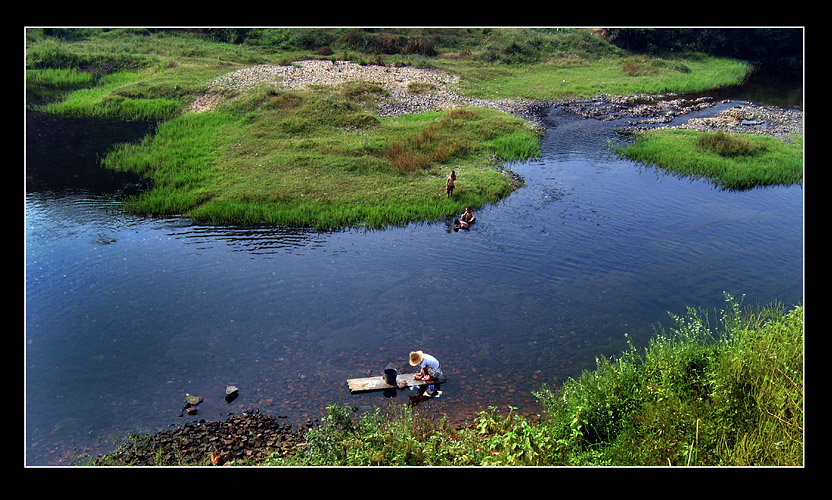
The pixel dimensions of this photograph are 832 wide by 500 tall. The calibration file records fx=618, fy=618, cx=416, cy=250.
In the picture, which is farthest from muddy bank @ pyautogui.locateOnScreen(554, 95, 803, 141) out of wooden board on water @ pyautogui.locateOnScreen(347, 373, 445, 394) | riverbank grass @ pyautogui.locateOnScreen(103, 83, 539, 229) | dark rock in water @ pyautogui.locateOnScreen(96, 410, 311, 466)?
dark rock in water @ pyautogui.locateOnScreen(96, 410, 311, 466)

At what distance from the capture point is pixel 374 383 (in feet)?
47.6

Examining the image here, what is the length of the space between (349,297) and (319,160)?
40.3 feet

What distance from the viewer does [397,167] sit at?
29062 mm

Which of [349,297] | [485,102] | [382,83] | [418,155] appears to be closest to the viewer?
[349,297]

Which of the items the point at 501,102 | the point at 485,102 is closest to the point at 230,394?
the point at 485,102

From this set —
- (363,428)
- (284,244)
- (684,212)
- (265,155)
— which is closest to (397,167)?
(265,155)

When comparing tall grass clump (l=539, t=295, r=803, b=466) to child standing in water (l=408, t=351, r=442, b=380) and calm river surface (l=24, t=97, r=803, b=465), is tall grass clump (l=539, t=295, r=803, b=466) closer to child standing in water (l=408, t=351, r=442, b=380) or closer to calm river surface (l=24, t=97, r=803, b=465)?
calm river surface (l=24, t=97, r=803, b=465)

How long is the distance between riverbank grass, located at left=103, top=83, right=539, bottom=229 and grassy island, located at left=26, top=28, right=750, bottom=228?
0.08 m

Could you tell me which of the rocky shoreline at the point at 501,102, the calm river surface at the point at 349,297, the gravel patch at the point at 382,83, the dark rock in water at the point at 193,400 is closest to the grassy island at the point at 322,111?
the gravel patch at the point at 382,83

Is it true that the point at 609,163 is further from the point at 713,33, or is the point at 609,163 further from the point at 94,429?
the point at 713,33

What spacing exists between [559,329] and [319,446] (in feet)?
26.1

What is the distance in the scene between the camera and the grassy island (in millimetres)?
25703

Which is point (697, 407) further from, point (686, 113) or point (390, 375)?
point (686, 113)

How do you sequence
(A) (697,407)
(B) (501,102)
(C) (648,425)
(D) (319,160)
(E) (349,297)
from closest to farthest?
(C) (648,425)
(A) (697,407)
(E) (349,297)
(D) (319,160)
(B) (501,102)
